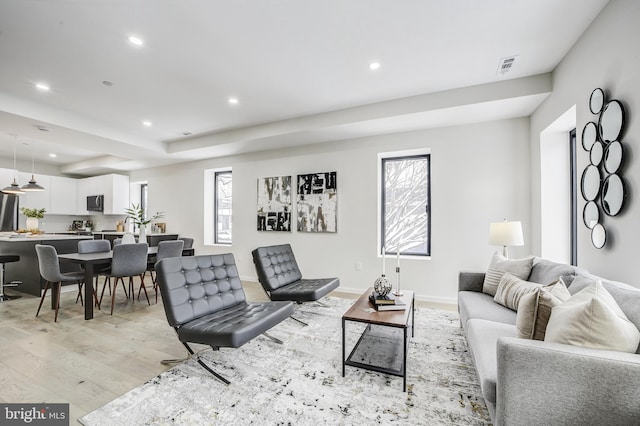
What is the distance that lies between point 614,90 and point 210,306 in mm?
3504

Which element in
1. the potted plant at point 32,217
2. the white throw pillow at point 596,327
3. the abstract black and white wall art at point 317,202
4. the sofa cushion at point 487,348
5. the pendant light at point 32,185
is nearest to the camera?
the white throw pillow at point 596,327

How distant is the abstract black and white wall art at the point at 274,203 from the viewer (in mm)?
5070

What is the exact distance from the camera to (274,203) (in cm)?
518

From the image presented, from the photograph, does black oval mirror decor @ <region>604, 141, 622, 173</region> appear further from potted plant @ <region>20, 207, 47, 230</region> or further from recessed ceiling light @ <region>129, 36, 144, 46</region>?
potted plant @ <region>20, 207, 47, 230</region>

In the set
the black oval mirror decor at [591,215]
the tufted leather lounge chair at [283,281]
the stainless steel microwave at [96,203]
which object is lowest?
the tufted leather lounge chair at [283,281]

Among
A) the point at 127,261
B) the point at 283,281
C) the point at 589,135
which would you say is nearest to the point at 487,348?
the point at 589,135

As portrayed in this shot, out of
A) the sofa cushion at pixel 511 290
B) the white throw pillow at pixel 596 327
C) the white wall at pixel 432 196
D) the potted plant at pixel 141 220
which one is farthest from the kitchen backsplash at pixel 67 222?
the white throw pillow at pixel 596 327

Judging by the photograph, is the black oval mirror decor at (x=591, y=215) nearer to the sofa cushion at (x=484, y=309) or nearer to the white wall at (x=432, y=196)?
the sofa cushion at (x=484, y=309)

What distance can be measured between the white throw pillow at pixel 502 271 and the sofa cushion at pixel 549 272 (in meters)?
0.05

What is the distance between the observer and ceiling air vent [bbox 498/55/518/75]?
2725 mm

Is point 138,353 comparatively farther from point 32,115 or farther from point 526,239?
point 526,239

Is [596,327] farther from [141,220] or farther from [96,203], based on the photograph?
[96,203]

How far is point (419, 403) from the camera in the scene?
1762 millimetres

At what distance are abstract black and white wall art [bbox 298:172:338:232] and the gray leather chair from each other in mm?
2183
